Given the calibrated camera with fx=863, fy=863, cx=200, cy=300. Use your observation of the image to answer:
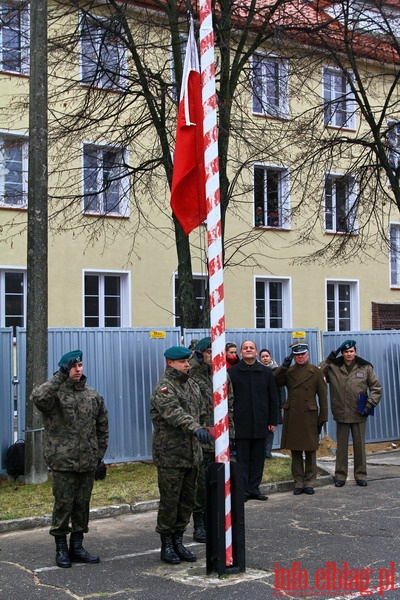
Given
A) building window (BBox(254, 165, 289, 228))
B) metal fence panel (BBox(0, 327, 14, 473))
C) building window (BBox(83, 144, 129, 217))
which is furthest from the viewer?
building window (BBox(254, 165, 289, 228))

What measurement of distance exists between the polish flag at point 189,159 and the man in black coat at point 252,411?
3.22m

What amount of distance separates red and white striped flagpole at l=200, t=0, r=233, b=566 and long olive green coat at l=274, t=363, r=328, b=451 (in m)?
4.34

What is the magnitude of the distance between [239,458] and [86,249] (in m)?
11.3

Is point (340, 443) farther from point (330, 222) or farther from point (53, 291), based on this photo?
point (330, 222)

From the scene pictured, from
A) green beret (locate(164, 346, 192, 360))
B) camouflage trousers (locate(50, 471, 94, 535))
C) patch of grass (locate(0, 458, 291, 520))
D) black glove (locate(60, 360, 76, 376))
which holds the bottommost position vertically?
patch of grass (locate(0, 458, 291, 520))

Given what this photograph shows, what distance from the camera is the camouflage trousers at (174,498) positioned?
752 centimetres

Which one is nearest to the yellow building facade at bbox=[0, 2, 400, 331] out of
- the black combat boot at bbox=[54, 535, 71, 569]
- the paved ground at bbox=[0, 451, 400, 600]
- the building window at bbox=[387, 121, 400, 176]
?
the building window at bbox=[387, 121, 400, 176]

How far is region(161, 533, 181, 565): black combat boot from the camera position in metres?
7.57

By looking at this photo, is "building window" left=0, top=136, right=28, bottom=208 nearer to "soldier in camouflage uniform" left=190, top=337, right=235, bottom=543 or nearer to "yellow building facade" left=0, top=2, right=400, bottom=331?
"yellow building facade" left=0, top=2, right=400, bottom=331

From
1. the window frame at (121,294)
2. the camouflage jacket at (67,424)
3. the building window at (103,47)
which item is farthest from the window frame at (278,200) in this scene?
the camouflage jacket at (67,424)

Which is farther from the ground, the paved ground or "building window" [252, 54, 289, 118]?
"building window" [252, 54, 289, 118]

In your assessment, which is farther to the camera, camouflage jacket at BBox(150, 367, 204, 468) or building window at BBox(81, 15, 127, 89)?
building window at BBox(81, 15, 127, 89)

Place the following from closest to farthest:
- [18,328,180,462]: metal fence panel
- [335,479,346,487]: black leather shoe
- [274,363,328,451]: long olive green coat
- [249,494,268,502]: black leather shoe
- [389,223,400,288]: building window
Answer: [249,494,268,502]: black leather shoe → [274,363,328,451]: long olive green coat → [335,479,346,487]: black leather shoe → [18,328,180,462]: metal fence panel → [389,223,400,288]: building window

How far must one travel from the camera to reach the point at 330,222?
1016 inches
